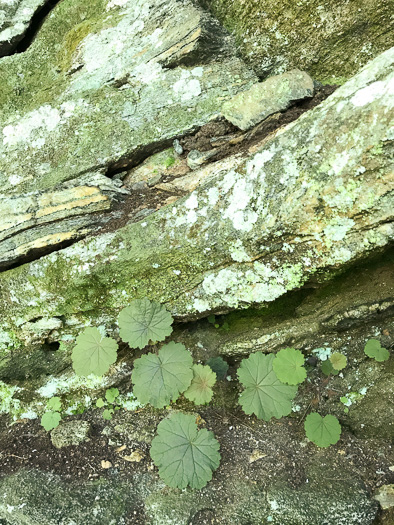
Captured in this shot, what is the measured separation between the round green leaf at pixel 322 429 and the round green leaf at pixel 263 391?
0.31 m

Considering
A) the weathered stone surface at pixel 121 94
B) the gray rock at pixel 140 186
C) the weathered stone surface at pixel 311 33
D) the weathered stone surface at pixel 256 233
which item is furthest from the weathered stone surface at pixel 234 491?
the weathered stone surface at pixel 311 33

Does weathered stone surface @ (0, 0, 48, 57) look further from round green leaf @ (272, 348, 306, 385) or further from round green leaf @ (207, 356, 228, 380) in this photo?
round green leaf @ (272, 348, 306, 385)

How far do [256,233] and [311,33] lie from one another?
2673mm

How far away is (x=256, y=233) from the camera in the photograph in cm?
335

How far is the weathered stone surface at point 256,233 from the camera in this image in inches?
113

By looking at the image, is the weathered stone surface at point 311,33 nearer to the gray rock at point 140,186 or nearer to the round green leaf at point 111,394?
the gray rock at point 140,186

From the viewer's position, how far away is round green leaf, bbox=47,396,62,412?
13.6 feet

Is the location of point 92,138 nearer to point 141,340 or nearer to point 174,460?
point 141,340

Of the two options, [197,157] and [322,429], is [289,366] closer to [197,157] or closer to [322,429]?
[322,429]

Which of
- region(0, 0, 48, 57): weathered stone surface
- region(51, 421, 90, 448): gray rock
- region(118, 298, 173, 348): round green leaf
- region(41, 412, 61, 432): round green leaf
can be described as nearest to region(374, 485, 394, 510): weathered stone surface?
region(118, 298, 173, 348): round green leaf

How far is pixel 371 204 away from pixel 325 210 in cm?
35

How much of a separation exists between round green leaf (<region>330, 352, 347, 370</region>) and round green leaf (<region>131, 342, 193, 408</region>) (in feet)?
4.80

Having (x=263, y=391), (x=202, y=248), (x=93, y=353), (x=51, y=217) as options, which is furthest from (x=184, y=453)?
(x=51, y=217)

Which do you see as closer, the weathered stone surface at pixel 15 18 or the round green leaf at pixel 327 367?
the round green leaf at pixel 327 367
